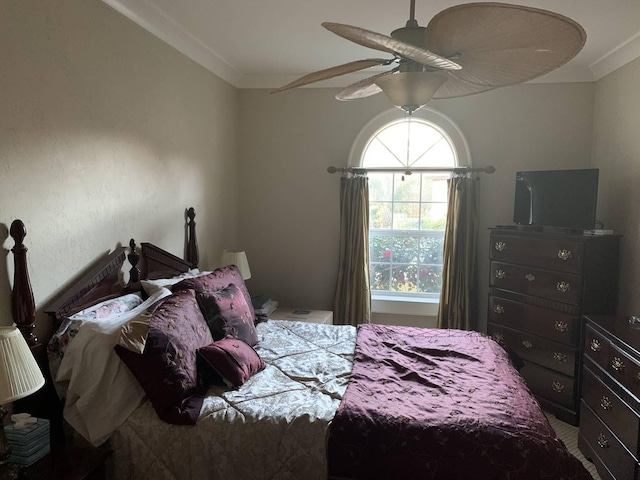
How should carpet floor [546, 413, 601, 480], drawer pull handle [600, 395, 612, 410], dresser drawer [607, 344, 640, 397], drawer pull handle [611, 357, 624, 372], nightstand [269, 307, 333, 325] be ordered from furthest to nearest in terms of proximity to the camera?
nightstand [269, 307, 333, 325] → carpet floor [546, 413, 601, 480] → drawer pull handle [600, 395, 612, 410] → drawer pull handle [611, 357, 624, 372] → dresser drawer [607, 344, 640, 397]

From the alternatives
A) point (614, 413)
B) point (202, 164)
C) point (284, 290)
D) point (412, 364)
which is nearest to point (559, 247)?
point (614, 413)

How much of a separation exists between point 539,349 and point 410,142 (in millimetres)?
1985

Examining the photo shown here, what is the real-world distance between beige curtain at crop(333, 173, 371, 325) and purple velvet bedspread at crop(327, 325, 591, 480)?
177cm

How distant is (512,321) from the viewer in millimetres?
3336

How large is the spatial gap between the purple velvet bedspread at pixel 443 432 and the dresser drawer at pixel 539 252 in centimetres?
121

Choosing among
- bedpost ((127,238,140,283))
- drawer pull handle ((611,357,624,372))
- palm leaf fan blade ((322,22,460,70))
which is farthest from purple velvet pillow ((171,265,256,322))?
drawer pull handle ((611,357,624,372))

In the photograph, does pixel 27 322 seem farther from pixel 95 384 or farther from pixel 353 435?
pixel 353 435

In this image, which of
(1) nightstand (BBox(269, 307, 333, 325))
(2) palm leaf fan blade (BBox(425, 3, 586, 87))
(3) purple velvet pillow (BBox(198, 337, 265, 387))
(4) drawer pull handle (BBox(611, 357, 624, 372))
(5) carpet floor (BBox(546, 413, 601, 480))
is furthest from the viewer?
(1) nightstand (BBox(269, 307, 333, 325))

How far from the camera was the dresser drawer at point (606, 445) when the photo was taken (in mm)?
2176

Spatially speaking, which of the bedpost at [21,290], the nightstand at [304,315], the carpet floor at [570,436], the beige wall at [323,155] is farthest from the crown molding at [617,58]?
the bedpost at [21,290]

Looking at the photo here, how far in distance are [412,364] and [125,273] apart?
5.40 ft

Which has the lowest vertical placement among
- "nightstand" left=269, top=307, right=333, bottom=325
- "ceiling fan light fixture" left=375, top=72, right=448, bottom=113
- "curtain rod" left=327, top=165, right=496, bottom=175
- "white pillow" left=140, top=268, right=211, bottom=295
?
"nightstand" left=269, top=307, right=333, bottom=325

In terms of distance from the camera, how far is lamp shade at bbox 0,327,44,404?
133 centimetres

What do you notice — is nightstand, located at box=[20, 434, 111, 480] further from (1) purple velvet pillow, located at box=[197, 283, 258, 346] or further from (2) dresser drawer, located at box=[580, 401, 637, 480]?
(2) dresser drawer, located at box=[580, 401, 637, 480]
